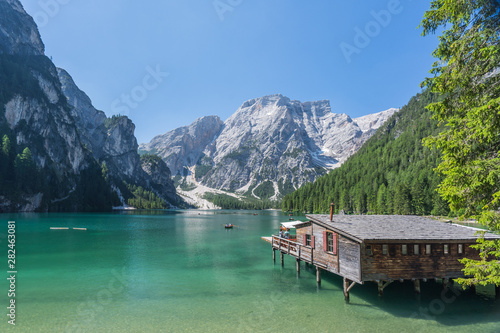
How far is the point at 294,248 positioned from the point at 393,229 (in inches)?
492

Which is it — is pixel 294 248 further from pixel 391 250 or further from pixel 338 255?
pixel 391 250

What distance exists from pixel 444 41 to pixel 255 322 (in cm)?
1936

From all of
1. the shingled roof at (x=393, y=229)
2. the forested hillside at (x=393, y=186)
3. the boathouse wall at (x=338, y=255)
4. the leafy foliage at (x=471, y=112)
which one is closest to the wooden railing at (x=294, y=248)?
the boathouse wall at (x=338, y=255)

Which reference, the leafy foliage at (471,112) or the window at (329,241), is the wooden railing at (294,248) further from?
the leafy foliage at (471,112)

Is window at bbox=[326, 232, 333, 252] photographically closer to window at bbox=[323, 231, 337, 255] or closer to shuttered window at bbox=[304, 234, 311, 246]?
window at bbox=[323, 231, 337, 255]

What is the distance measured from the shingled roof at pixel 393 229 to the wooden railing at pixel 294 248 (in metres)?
4.47

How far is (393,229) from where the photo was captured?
81.7 feet

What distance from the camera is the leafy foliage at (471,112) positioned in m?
11.0

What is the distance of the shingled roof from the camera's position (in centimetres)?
2256

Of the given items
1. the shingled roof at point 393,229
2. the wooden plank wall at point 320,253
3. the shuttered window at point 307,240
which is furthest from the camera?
the shuttered window at point 307,240

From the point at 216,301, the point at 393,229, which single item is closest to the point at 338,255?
the point at 393,229

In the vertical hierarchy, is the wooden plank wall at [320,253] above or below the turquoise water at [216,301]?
above

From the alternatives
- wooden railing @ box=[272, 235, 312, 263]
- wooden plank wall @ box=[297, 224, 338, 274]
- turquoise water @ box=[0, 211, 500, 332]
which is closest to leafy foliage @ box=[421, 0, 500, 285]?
turquoise water @ box=[0, 211, 500, 332]

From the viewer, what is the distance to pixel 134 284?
29109mm
